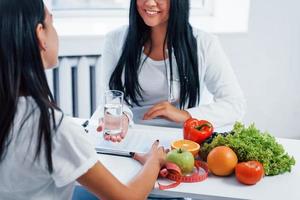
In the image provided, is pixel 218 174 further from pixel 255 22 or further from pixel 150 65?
pixel 255 22

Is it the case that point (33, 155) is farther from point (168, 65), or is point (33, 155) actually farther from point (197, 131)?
point (168, 65)

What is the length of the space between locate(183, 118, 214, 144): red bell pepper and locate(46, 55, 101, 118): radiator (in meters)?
1.28

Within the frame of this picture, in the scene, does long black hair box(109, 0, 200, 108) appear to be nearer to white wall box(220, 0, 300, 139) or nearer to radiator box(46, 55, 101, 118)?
radiator box(46, 55, 101, 118)

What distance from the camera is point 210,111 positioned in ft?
6.37

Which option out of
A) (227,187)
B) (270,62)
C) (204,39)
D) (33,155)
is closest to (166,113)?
(204,39)

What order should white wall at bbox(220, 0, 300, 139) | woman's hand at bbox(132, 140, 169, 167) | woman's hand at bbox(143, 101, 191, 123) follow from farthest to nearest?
white wall at bbox(220, 0, 300, 139) → woman's hand at bbox(143, 101, 191, 123) → woman's hand at bbox(132, 140, 169, 167)

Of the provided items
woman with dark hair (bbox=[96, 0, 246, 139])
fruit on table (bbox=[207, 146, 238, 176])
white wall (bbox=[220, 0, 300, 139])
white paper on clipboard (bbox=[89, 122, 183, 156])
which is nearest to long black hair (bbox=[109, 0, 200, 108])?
woman with dark hair (bbox=[96, 0, 246, 139])

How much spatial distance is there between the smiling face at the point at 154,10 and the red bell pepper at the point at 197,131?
56cm

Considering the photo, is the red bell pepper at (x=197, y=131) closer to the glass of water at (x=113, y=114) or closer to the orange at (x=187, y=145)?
the orange at (x=187, y=145)

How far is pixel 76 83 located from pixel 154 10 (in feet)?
3.23

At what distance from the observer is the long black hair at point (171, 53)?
204cm

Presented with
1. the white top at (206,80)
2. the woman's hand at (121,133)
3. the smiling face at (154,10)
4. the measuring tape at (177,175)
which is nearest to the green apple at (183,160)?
the measuring tape at (177,175)

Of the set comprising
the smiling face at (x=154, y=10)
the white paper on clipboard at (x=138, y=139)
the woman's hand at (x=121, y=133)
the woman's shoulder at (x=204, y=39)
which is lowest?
the white paper on clipboard at (x=138, y=139)

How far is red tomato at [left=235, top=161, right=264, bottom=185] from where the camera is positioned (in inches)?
52.6
